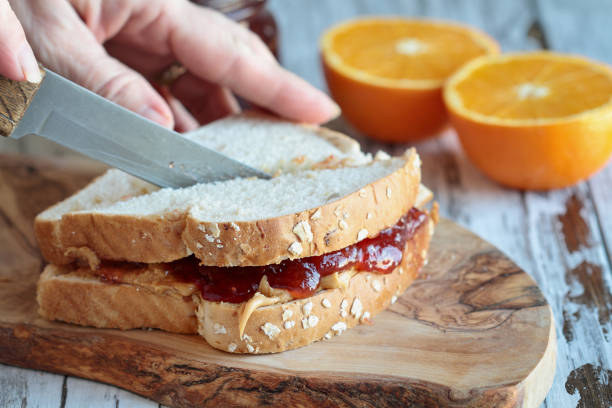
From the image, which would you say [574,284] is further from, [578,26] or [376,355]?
[578,26]

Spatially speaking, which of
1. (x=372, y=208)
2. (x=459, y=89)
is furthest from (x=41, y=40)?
(x=459, y=89)

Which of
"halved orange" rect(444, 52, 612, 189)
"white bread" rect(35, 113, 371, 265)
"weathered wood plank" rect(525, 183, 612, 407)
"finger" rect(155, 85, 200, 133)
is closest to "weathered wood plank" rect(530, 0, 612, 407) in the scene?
"weathered wood plank" rect(525, 183, 612, 407)

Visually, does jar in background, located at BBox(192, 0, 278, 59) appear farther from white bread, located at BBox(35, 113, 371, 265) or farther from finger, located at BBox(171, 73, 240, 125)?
white bread, located at BBox(35, 113, 371, 265)

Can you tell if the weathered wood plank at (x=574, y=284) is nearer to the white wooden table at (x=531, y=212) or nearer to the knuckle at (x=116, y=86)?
the white wooden table at (x=531, y=212)

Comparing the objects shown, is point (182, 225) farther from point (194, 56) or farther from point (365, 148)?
point (365, 148)

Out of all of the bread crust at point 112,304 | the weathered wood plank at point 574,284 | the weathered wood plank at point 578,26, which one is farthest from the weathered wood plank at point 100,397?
the weathered wood plank at point 578,26

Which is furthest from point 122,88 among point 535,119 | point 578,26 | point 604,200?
point 578,26
